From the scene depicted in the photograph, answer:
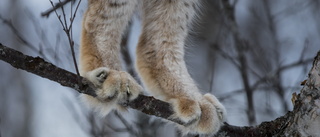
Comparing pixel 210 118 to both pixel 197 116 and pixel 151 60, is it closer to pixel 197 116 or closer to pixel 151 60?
pixel 197 116

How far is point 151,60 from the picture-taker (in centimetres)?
454

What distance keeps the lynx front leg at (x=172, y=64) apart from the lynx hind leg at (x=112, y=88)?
17.4 inches

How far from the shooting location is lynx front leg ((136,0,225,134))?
3877 millimetres

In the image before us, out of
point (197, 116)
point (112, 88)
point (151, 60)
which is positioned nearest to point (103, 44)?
point (151, 60)

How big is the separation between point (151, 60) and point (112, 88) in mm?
1082

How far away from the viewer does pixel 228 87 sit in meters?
8.66

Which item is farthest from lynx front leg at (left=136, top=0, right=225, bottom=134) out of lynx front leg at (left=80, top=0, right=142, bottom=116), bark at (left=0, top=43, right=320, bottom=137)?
bark at (left=0, top=43, right=320, bottom=137)

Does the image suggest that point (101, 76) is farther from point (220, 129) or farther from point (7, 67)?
point (7, 67)

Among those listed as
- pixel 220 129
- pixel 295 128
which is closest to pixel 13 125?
pixel 220 129

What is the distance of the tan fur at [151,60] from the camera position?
12.0 feet

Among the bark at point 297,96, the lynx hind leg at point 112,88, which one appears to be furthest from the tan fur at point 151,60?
the bark at point 297,96

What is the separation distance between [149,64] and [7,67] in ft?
27.4

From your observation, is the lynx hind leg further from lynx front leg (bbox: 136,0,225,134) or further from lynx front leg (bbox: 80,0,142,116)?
lynx front leg (bbox: 136,0,225,134)

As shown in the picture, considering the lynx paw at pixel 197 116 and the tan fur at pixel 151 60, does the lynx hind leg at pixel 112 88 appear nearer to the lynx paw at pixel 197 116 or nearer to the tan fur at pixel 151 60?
the tan fur at pixel 151 60
